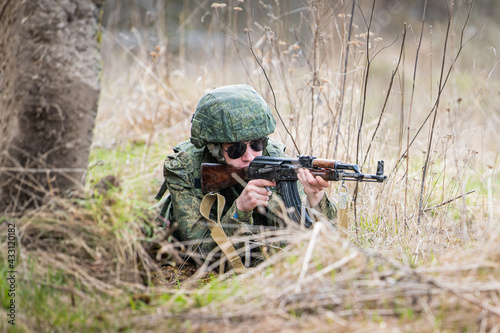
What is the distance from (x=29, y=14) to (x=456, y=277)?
7.95ft

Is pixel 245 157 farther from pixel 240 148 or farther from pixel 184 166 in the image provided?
pixel 184 166

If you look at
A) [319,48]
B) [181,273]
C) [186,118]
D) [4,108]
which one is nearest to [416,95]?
[186,118]

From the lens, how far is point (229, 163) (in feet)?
10.9

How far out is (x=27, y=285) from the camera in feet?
7.47

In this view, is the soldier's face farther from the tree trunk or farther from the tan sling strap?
the tree trunk

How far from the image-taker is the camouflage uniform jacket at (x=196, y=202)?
329 cm

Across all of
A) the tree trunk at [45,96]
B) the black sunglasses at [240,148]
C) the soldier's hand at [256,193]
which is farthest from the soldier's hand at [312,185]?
the tree trunk at [45,96]

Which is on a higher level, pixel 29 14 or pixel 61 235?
pixel 29 14

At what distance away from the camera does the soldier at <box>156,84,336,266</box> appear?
3162 millimetres

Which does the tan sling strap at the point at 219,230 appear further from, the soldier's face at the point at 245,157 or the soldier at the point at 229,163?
the soldier's face at the point at 245,157

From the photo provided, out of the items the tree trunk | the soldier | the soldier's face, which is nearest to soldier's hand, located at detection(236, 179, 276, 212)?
the soldier

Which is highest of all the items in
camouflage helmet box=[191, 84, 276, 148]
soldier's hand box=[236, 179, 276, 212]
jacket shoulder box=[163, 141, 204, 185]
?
camouflage helmet box=[191, 84, 276, 148]

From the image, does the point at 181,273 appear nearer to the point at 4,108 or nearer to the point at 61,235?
the point at 61,235

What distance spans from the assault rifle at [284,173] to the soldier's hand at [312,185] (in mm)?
26
